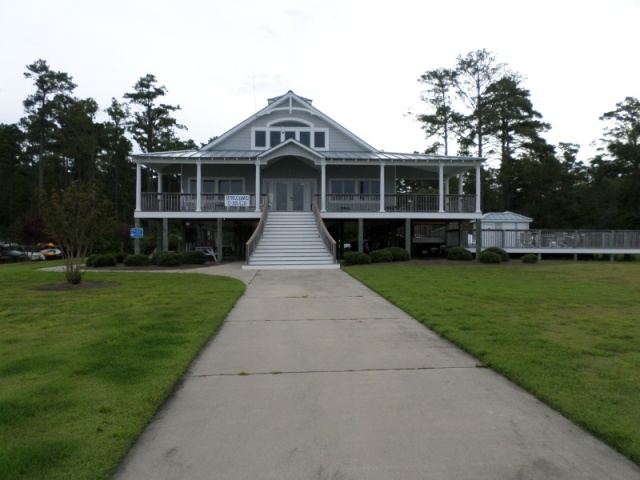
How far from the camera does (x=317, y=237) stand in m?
22.7

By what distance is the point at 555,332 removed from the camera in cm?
752

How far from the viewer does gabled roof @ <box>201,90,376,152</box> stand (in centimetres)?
2748

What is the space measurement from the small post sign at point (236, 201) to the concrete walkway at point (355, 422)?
17345 mm

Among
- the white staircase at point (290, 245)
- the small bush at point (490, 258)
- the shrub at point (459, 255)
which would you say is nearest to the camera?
the white staircase at point (290, 245)

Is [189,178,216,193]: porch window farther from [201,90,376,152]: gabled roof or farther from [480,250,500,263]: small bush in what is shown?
[480,250,500,263]: small bush

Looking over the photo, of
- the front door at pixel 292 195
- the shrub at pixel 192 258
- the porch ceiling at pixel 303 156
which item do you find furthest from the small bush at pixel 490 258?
the shrub at pixel 192 258

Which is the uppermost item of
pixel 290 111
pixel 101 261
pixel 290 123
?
pixel 290 111

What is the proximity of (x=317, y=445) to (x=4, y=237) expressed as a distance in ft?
176

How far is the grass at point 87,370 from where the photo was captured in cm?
355

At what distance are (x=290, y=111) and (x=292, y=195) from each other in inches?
180

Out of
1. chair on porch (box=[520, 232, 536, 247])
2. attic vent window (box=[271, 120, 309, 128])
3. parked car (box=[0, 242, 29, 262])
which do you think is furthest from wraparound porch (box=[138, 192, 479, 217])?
parked car (box=[0, 242, 29, 262])

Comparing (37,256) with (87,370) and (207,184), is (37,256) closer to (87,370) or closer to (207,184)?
(207,184)

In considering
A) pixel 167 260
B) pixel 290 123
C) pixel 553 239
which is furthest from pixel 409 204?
pixel 167 260

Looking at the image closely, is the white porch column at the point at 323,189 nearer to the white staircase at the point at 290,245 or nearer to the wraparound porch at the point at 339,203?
the wraparound porch at the point at 339,203
